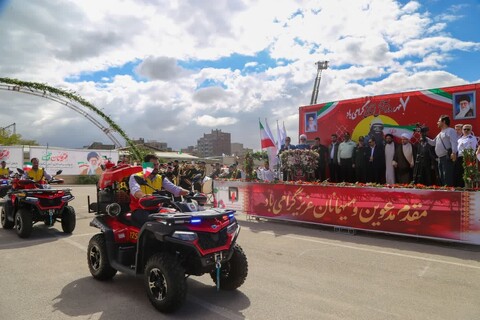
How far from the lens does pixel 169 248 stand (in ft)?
14.4

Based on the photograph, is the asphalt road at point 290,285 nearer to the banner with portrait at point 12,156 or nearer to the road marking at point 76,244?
the road marking at point 76,244

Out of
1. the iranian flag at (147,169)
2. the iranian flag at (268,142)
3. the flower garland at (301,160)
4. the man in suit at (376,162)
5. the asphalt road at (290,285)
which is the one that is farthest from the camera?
the iranian flag at (268,142)

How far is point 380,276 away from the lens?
548 centimetres

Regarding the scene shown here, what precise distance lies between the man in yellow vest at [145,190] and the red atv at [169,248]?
0.54ft

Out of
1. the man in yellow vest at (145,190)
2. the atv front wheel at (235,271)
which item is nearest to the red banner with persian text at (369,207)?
the atv front wheel at (235,271)

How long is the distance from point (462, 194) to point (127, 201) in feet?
21.1

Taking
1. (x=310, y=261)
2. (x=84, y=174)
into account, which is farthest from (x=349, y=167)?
(x=84, y=174)

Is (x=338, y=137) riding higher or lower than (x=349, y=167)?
higher

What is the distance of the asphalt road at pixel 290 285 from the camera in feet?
13.6

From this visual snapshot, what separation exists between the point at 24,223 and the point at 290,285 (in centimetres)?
648

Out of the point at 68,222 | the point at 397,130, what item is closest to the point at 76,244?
the point at 68,222

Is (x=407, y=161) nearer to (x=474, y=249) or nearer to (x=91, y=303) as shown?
(x=474, y=249)

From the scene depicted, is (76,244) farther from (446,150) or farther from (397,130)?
(397,130)

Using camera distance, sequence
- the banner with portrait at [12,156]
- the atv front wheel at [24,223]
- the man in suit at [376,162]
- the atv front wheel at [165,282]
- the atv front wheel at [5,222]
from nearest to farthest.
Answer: the atv front wheel at [165,282]
the atv front wheel at [24,223]
the atv front wheel at [5,222]
the man in suit at [376,162]
the banner with portrait at [12,156]
